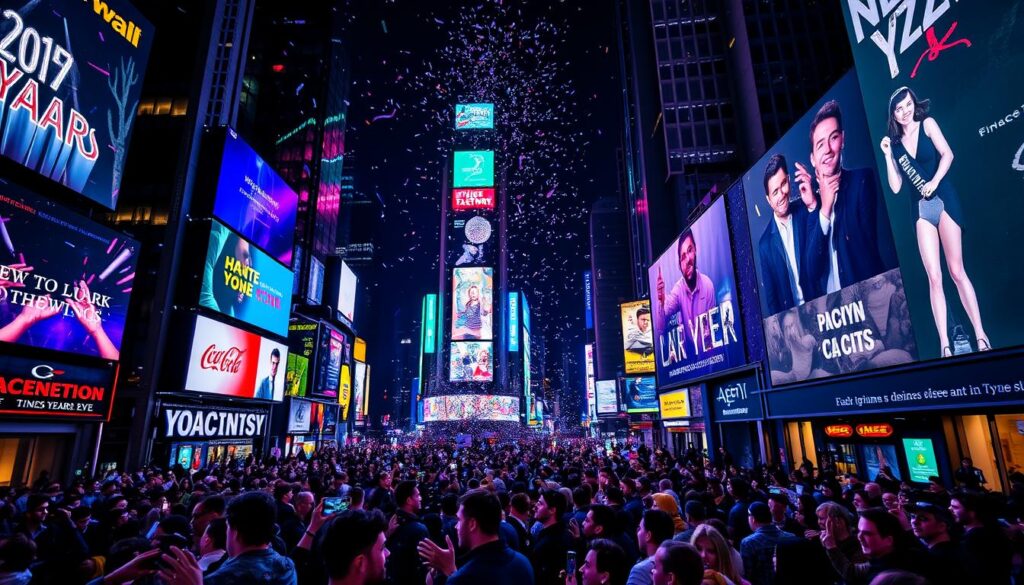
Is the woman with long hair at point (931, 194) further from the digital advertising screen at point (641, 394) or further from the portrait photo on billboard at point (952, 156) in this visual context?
the digital advertising screen at point (641, 394)

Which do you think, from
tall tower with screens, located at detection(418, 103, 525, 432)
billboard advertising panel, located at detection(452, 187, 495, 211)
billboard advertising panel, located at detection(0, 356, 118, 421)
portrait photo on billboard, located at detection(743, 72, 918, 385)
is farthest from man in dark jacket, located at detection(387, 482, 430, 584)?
billboard advertising panel, located at detection(452, 187, 495, 211)

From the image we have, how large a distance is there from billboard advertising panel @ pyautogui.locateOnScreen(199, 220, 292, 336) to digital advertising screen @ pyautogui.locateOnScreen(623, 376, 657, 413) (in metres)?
29.0

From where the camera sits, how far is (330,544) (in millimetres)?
→ 2547

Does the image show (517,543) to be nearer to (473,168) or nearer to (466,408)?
(466,408)

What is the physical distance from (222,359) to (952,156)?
28.6m

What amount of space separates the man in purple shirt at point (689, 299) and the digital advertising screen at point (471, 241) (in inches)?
2248

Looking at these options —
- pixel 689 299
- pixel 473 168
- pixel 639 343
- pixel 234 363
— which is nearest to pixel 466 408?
pixel 639 343

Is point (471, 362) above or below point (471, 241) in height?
below

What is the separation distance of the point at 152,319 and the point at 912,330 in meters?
27.9

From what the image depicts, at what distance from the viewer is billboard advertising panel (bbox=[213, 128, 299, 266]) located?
25.5m

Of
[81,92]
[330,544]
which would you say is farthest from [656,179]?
[330,544]

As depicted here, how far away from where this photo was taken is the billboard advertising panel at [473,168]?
8275 cm

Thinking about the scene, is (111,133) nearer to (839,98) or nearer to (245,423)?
(245,423)

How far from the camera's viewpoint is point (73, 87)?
16750 millimetres
